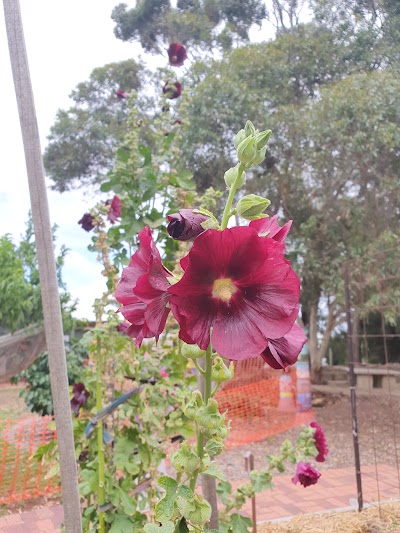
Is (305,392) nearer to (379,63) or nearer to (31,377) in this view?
(31,377)

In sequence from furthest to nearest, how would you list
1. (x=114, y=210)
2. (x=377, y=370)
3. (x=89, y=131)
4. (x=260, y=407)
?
(x=89, y=131), (x=377, y=370), (x=260, y=407), (x=114, y=210)

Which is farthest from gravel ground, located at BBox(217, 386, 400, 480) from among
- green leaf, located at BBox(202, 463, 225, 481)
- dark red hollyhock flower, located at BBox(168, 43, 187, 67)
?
green leaf, located at BBox(202, 463, 225, 481)

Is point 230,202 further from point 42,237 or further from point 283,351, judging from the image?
point 42,237

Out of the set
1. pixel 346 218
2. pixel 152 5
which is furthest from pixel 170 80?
pixel 152 5

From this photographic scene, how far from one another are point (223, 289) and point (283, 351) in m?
0.12

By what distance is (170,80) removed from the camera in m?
3.00

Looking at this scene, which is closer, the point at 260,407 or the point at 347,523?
the point at 347,523

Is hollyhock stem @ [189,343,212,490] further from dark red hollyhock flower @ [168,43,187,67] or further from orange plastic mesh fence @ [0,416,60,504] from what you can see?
orange plastic mesh fence @ [0,416,60,504]

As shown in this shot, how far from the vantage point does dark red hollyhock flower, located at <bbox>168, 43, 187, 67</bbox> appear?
9.67ft

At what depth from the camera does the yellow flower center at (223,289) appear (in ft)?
2.45

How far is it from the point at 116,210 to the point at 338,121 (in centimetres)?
553

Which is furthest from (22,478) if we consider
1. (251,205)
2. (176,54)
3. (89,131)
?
(89,131)

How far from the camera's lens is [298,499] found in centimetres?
398

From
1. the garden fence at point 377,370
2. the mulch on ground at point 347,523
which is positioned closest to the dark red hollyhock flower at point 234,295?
the mulch on ground at point 347,523
